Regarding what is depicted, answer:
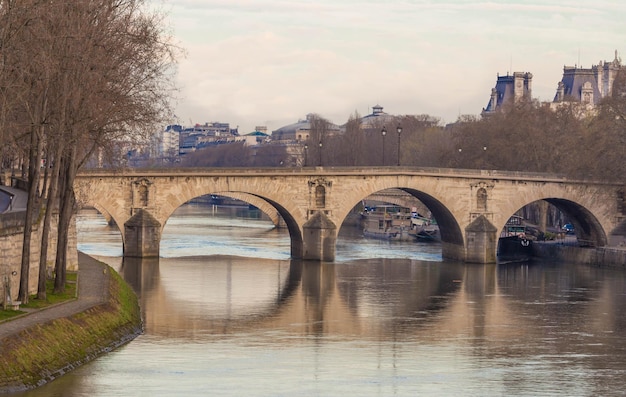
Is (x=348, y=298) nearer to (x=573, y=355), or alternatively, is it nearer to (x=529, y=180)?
(x=573, y=355)

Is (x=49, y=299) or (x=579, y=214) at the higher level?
(x=579, y=214)

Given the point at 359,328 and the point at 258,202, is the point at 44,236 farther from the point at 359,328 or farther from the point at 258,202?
the point at 258,202

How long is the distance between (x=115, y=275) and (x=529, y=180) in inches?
1446

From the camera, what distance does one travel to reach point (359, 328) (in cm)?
5162

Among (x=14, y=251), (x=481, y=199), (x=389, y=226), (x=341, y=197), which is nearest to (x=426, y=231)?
(x=389, y=226)

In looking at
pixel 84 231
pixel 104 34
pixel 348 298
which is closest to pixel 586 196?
pixel 348 298

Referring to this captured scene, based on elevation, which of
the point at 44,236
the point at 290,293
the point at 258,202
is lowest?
the point at 290,293

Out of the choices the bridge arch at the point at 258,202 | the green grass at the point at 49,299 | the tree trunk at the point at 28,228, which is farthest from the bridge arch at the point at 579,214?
the tree trunk at the point at 28,228

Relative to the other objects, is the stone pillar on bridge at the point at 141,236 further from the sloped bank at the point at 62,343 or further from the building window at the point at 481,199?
the sloped bank at the point at 62,343

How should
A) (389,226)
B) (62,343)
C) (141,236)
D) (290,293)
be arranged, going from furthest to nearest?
(389,226) < (141,236) < (290,293) < (62,343)

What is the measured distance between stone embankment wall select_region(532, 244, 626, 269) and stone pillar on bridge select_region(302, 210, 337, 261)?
1700 centimetres

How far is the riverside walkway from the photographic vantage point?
3722 cm

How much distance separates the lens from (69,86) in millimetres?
42469

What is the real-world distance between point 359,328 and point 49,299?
43.6ft
